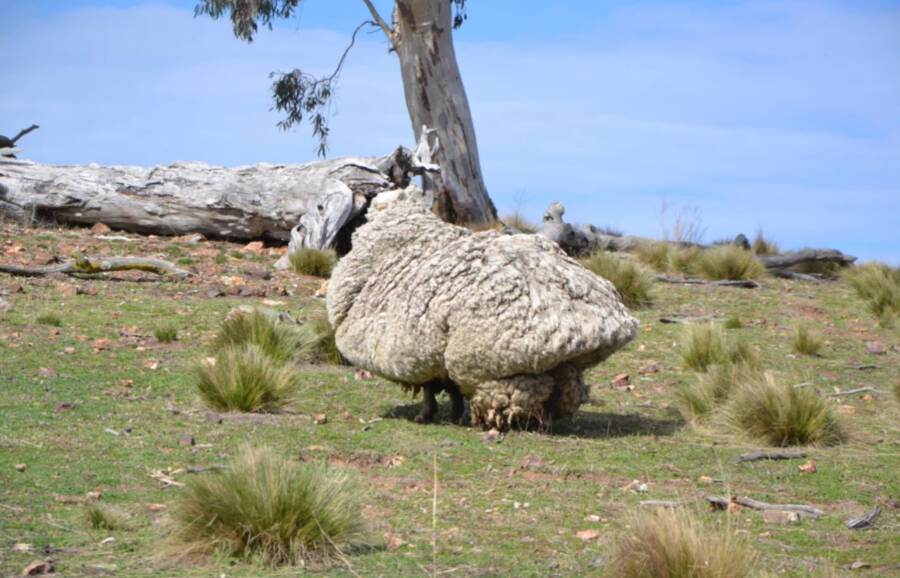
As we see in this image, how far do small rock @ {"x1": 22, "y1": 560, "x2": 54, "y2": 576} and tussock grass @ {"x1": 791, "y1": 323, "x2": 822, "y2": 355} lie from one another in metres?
9.94

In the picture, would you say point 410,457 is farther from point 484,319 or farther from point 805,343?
point 805,343

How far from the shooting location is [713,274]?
18.4m

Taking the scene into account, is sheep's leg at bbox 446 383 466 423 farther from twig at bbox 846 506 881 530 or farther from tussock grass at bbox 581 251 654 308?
tussock grass at bbox 581 251 654 308

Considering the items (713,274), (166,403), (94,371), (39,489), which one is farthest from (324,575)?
(713,274)

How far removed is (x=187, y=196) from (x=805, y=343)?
36.8ft

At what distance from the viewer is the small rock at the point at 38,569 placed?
443 centimetres

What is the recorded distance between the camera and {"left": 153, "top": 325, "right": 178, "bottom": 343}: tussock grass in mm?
11008

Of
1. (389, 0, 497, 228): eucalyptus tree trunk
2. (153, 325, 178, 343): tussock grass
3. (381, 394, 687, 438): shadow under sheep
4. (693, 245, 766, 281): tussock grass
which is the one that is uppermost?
(389, 0, 497, 228): eucalyptus tree trunk

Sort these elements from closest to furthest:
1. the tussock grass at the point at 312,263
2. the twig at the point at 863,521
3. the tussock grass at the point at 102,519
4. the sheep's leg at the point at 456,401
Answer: the tussock grass at the point at 102,519 < the twig at the point at 863,521 < the sheep's leg at the point at 456,401 < the tussock grass at the point at 312,263

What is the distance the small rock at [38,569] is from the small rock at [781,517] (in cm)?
386

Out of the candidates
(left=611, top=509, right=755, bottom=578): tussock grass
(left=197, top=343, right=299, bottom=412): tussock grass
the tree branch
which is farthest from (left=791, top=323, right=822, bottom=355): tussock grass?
the tree branch

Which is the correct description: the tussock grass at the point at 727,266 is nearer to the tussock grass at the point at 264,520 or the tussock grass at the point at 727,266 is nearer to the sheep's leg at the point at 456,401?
the sheep's leg at the point at 456,401

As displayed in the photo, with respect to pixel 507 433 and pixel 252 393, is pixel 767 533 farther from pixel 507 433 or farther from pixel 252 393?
pixel 252 393

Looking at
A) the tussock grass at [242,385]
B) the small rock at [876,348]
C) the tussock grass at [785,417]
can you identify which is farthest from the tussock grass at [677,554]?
the small rock at [876,348]
